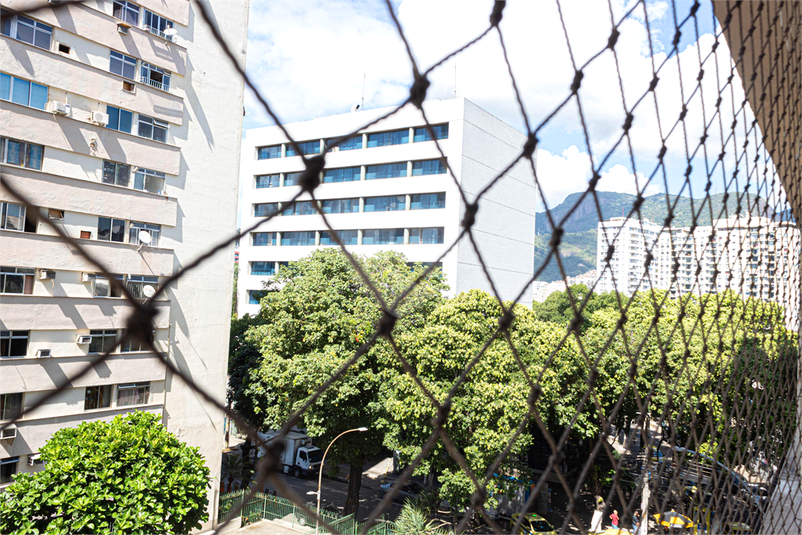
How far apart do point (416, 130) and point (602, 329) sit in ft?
23.1

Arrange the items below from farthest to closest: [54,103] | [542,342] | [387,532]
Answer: [542,342], [387,532], [54,103]

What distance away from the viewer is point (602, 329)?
819 cm

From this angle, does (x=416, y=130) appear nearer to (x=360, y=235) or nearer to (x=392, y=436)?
(x=360, y=235)

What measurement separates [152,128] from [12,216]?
1643mm

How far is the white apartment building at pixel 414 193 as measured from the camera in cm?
1248

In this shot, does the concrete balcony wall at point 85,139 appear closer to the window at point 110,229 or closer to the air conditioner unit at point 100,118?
the air conditioner unit at point 100,118

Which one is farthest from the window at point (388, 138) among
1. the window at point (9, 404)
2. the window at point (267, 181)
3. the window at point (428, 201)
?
the window at point (9, 404)

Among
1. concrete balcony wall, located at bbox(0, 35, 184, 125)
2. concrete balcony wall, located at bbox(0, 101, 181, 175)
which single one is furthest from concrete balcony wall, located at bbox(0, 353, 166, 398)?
concrete balcony wall, located at bbox(0, 35, 184, 125)

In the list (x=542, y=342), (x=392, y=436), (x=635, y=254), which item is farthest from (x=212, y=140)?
(x=635, y=254)

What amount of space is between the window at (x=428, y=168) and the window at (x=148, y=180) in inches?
304

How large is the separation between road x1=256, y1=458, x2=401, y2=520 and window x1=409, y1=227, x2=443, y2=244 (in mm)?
5109

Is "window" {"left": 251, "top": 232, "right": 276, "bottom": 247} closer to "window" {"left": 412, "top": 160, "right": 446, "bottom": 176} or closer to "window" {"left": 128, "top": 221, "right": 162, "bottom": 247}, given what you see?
"window" {"left": 412, "top": 160, "right": 446, "bottom": 176}

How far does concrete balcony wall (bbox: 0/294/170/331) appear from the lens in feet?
16.7

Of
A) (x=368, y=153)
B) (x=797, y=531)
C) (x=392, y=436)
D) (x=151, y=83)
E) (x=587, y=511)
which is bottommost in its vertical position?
(x=587, y=511)
